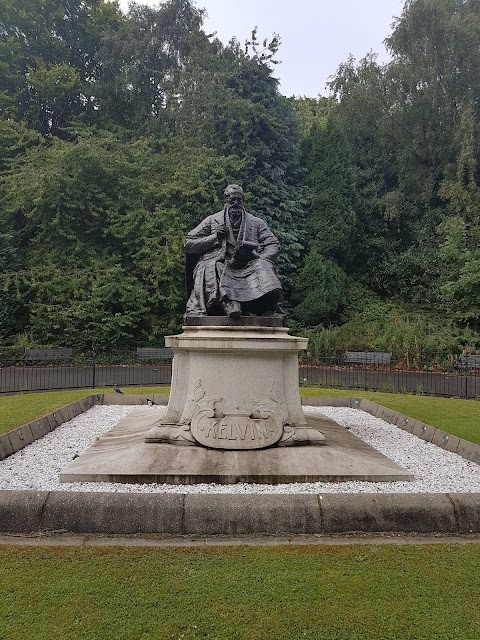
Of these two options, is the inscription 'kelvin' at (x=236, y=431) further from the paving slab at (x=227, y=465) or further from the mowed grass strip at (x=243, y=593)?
the mowed grass strip at (x=243, y=593)

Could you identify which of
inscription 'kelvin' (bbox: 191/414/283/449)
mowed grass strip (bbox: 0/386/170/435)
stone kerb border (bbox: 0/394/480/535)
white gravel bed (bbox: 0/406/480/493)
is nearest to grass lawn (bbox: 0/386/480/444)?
mowed grass strip (bbox: 0/386/170/435)

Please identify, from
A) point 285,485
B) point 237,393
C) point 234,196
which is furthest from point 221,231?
point 285,485

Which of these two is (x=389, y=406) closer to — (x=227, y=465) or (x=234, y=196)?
(x=234, y=196)

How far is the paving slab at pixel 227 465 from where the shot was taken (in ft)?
18.7

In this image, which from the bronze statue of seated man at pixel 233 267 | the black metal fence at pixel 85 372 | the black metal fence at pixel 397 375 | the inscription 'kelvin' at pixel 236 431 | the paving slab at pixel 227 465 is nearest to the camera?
the paving slab at pixel 227 465

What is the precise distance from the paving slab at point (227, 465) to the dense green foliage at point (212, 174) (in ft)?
51.4

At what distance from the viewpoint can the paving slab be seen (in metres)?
5.71

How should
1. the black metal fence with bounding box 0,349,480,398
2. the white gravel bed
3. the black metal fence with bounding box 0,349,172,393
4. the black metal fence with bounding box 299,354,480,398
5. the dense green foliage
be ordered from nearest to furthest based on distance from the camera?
the white gravel bed
the black metal fence with bounding box 299,354,480,398
the black metal fence with bounding box 0,349,480,398
the black metal fence with bounding box 0,349,172,393
the dense green foliage

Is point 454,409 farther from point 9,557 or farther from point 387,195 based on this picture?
point 387,195

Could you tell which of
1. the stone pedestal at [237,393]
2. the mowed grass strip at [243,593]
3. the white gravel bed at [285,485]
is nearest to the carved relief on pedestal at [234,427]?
the stone pedestal at [237,393]

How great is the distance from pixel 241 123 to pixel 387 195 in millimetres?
9145

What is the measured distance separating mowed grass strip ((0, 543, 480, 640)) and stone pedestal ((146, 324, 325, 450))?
2.33 m

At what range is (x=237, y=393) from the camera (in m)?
6.46

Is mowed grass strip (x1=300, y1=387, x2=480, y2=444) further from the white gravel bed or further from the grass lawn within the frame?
the white gravel bed
